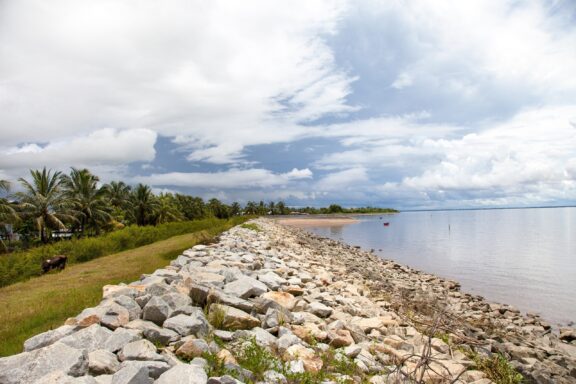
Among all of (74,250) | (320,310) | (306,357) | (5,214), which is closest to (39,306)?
(320,310)

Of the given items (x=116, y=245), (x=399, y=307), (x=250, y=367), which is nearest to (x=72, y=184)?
(x=116, y=245)

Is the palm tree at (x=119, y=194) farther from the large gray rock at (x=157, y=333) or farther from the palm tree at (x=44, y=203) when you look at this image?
the large gray rock at (x=157, y=333)

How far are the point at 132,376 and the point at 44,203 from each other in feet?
112

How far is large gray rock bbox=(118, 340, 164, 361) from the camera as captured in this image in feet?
14.2

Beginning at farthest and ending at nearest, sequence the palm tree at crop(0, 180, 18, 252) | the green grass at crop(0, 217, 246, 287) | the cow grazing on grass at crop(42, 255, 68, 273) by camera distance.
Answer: the palm tree at crop(0, 180, 18, 252), the cow grazing on grass at crop(42, 255, 68, 273), the green grass at crop(0, 217, 246, 287)

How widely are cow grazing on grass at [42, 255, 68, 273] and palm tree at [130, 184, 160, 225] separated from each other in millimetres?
36008

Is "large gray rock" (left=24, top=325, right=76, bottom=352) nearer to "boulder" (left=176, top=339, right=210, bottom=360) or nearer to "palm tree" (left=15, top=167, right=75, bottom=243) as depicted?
"boulder" (left=176, top=339, right=210, bottom=360)

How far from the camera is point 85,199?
38281mm

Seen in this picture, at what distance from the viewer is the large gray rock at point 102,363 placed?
4.11m

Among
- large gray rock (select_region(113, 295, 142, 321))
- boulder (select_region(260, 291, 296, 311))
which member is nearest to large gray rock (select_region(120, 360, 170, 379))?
large gray rock (select_region(113, 295, 142, 321))

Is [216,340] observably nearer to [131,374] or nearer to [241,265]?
[131,374]

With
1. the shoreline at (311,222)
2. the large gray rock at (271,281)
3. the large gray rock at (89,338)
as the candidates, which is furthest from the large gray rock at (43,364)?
the shoreline at (311,222)

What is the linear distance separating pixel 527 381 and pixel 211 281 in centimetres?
594

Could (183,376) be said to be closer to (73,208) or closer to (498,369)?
(498,369)
